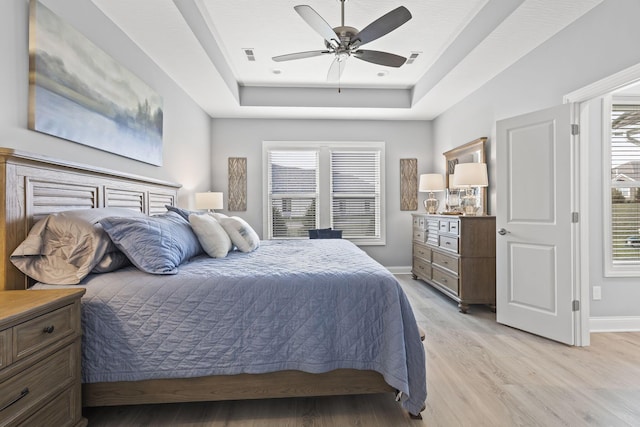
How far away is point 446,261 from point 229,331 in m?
2.99

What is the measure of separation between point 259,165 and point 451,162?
306cm

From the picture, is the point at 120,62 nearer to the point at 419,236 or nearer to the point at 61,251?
the point at 61,251

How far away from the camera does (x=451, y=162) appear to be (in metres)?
4.71

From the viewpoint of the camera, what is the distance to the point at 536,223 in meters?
2.81

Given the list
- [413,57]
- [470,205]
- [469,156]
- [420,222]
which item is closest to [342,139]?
[413,57]

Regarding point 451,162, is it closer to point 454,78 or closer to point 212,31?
point 454,78

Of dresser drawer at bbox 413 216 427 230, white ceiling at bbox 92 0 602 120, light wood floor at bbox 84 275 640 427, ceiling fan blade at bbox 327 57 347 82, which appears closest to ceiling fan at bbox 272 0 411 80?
ceiling fan blade at bbox 327 57 347 82

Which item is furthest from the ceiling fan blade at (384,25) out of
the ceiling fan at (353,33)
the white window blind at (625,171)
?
the white window blind at (625,171)

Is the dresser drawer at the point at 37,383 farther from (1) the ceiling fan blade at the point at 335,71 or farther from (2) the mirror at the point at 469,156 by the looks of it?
(2) the mirror at the point at 469,156

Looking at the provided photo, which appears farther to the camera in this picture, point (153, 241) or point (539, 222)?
point (539, 222)

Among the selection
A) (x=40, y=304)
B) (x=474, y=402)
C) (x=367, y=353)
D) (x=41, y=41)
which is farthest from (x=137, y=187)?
(x=474, y=402)

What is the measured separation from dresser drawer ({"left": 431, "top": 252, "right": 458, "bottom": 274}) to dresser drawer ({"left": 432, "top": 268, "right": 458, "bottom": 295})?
0.29ft

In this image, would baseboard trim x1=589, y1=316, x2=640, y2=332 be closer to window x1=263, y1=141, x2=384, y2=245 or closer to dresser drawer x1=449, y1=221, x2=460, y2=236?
→ dresser drawer x1=449, y1=221, x2=460, y2=236

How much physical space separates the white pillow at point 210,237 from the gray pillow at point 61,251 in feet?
2.38
